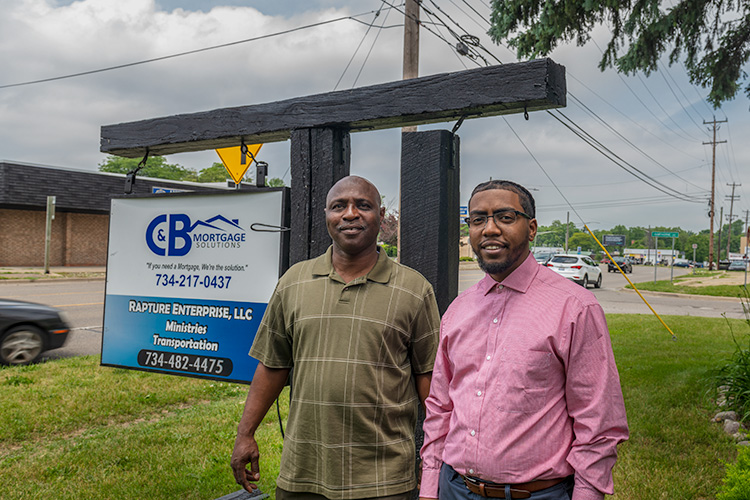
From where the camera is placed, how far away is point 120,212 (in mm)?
3553

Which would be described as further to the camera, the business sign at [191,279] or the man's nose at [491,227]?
the business sign at [191,279]

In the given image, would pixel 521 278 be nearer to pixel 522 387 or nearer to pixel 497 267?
pixel 497 267

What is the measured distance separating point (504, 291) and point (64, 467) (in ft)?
12.1

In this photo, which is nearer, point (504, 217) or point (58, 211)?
point (504, 217)

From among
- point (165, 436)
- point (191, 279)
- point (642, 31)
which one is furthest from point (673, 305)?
point (191, 279)

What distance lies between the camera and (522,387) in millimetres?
1688

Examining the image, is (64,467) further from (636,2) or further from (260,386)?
(636,2)

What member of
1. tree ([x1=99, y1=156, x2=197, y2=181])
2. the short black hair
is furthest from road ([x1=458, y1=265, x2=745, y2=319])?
tree ([x1=99, y1=156, x2=197, y2=181])

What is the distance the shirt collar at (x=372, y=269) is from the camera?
221 centimetres

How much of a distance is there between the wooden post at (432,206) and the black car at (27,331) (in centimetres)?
684

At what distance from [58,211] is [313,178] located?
28.6 meters

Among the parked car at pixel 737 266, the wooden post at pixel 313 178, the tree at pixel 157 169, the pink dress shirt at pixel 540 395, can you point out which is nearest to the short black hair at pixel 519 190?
the pink dress shirt at pixel 540 395

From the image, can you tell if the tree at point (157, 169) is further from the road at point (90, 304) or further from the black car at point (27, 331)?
the black car at point (27, 331)

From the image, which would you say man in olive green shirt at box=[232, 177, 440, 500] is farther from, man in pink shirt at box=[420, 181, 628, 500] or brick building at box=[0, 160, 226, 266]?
brick building at box=[0, 160, 226, 266]
